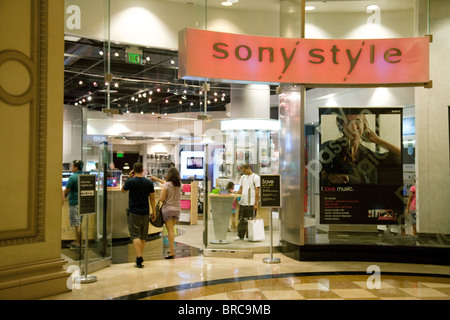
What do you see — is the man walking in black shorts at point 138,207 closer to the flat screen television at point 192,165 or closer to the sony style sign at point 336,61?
the sony style sign at point 336,61

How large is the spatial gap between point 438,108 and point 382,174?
1.54m

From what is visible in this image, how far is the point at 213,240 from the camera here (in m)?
7.64

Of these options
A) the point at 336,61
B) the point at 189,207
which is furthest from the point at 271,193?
the point at 189,207

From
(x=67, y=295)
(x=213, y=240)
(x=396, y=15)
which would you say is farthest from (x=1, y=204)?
(x=396, y=15)

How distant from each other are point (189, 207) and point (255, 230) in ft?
13.4

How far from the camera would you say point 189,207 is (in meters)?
11.5

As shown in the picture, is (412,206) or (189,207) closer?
(412,206)

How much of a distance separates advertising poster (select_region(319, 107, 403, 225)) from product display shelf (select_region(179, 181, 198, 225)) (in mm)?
4855

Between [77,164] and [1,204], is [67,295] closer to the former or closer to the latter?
[1,204]

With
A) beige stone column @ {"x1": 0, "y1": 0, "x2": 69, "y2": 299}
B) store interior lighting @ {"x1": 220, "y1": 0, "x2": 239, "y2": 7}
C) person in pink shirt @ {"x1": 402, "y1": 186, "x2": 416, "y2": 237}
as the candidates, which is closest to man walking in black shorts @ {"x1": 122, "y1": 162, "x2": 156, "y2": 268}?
beige stone column @ {"x1": 0, "y1": 0, "x2": 69, "y2": 299}

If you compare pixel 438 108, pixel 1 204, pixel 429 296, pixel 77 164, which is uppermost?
pixel 438 108

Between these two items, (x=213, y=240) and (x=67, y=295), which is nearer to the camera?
(x=67, y=295)

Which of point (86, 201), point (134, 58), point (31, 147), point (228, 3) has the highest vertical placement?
point (228, 3)

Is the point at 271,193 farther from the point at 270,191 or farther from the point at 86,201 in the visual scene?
the point at 86,201
